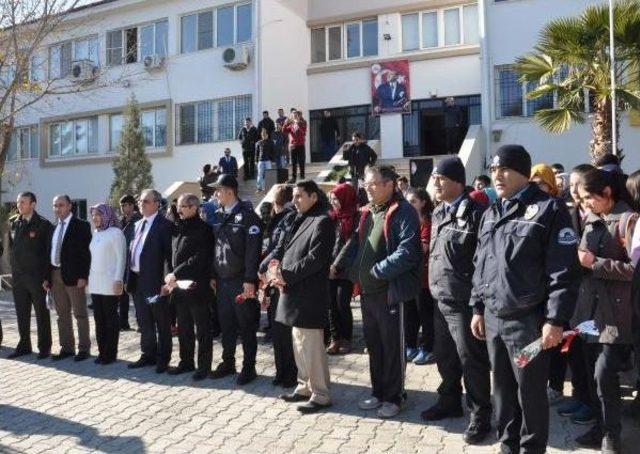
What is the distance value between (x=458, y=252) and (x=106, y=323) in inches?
Result: 187

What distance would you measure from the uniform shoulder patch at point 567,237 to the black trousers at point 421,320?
315cm

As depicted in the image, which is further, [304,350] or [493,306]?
[304,350]

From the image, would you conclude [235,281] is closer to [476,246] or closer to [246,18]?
[476,246]

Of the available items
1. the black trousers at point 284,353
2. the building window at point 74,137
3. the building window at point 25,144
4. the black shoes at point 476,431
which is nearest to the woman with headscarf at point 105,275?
the black trousers at point 284,353

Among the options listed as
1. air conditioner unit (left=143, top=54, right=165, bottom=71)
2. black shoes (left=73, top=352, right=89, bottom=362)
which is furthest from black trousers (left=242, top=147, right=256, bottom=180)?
black shoes (left=73, top=352, right=89, bottom=362)

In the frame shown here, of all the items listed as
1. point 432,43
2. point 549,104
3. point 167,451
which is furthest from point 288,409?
point 432,43

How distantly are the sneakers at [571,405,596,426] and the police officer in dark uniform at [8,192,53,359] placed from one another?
6388 millimetres

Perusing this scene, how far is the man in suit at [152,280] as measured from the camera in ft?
23.5

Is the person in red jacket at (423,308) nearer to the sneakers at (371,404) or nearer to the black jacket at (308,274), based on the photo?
the sneakers at (371,404)

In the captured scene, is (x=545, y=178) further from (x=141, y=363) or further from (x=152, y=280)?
(x=141, y=363)

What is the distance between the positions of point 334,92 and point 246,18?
3.95 meters

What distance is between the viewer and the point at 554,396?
5637 mm

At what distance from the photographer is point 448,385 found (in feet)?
17.2

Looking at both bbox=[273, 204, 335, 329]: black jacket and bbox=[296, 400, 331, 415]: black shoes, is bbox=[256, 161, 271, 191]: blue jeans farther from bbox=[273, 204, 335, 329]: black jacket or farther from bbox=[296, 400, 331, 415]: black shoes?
bbox=[296, 400, 331, 415]: black shoes
